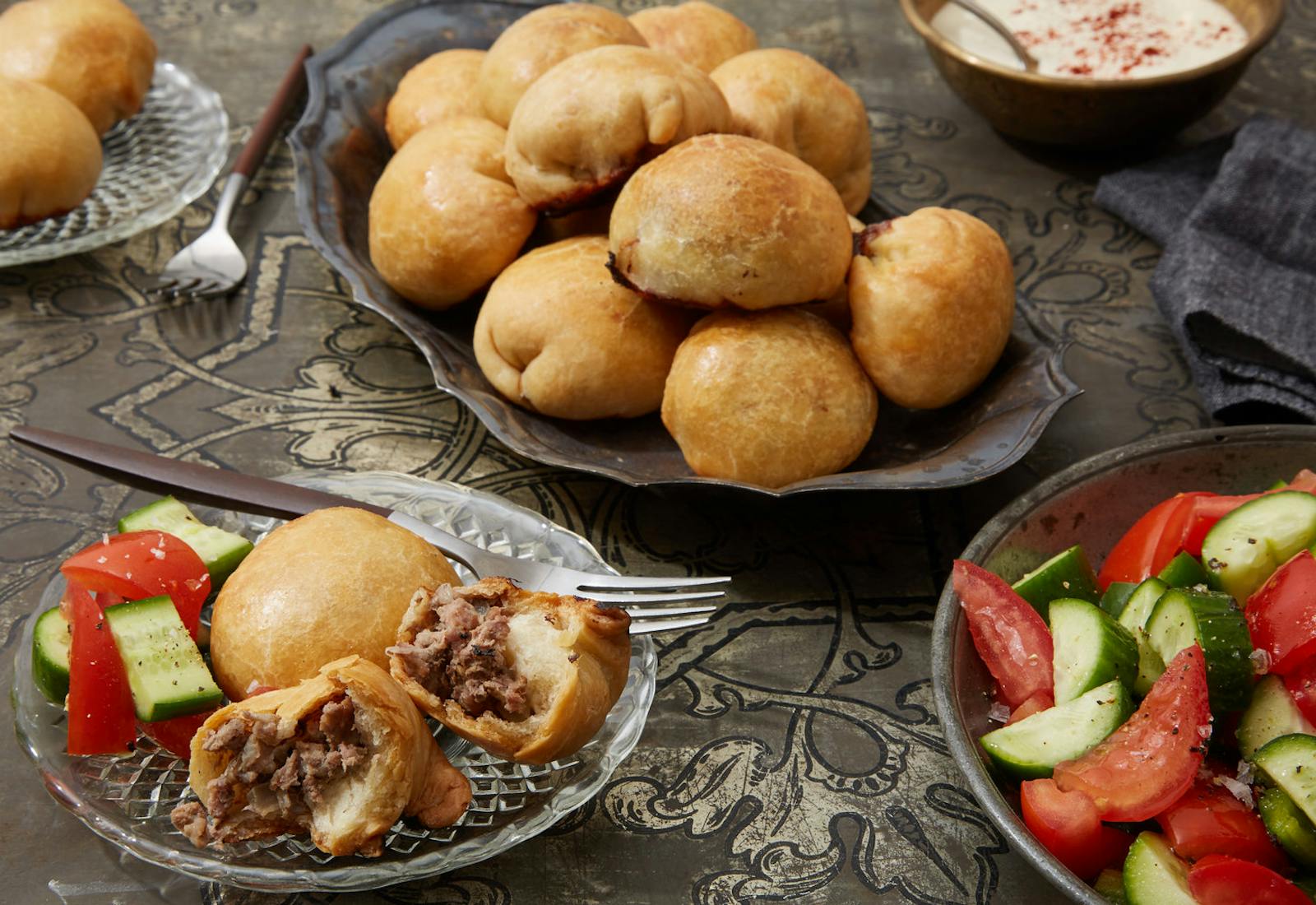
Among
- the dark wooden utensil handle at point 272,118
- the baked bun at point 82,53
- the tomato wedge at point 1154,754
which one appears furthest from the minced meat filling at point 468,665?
the baked bun at point 82,53

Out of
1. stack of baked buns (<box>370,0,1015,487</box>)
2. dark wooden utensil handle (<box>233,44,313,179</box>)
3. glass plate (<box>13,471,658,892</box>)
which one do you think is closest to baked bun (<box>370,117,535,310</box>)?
stack of baked buns (<box>370,0,1015,487</box>)

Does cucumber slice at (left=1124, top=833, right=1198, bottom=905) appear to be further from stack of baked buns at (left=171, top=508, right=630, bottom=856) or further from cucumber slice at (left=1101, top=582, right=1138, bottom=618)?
stack of baked buns at (left=171, top=508, right=630, bottom=856)

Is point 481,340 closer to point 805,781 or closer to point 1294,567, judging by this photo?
point 805,781

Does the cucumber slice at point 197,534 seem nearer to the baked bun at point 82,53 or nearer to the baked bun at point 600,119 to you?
the baked bun at point 600,119

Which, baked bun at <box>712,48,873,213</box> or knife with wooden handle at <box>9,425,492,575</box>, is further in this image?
baked bun at <box>712,48,873,213</box>

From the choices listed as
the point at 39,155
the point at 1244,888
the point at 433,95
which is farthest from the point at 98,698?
the point at 433,95
